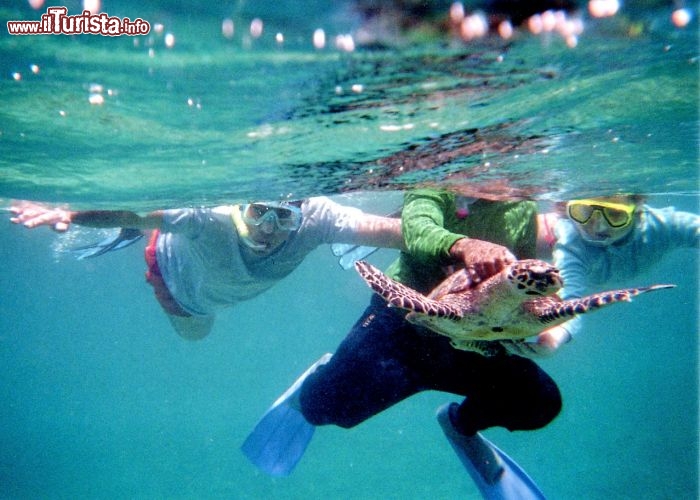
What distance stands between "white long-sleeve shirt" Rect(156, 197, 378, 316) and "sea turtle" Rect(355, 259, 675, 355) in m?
4.42

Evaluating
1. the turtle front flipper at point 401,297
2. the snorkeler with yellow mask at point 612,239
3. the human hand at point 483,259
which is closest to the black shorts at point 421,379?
the snorkeler with yellow mask at point 612,239

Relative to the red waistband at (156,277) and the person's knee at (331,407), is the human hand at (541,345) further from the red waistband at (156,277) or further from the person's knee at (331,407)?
the red waistband at (156,277)

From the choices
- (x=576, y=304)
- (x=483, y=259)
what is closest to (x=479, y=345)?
(x=483, y=259)

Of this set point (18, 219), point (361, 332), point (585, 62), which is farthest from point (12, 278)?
point (585, 62)

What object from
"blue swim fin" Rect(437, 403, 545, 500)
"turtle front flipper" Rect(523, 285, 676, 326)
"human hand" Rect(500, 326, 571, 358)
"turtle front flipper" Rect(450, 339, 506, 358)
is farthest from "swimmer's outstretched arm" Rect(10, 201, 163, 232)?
"turtle front flipper" Rect(523, 285, 676, 326)

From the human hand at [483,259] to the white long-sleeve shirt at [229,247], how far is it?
13.9 feet

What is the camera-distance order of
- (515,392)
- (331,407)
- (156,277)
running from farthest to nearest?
1. (156,277)
2. (331,407)
3. (515,392)

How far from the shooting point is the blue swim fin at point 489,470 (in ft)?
22.4

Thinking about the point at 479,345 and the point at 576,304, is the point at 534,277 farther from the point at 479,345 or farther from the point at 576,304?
the point at 479,345

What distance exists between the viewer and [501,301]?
2896 mm

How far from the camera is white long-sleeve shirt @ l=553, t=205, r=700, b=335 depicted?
21.6ft

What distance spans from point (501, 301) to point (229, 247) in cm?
572

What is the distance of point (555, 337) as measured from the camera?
457cm

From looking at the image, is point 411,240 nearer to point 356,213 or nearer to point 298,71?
point 298,71
